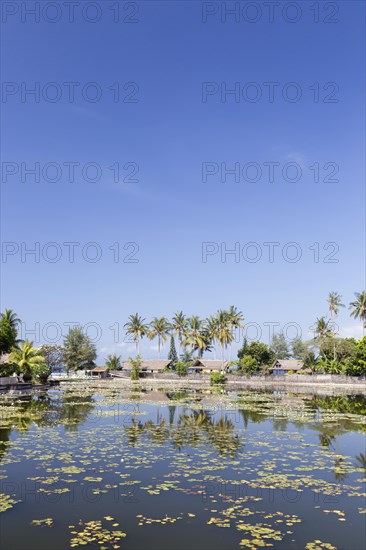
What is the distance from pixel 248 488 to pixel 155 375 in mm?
68726

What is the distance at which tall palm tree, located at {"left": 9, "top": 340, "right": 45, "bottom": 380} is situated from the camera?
160 ft

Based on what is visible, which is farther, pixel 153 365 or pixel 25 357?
pixel 153 365

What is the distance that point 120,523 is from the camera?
8.90 meters

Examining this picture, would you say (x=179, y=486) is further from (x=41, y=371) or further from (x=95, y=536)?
(x=41, y=371)

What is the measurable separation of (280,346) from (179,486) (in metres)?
125

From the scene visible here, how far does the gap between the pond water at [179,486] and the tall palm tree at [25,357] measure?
92.9 ft

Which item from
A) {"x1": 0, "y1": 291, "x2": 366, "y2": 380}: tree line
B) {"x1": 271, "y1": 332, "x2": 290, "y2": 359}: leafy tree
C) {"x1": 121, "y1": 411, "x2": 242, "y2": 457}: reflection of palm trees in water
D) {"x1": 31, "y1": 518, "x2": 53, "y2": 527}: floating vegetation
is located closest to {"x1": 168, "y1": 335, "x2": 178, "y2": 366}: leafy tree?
{"x1": 0, "y1": 291, "x2": 366, "y2": 380}: tree line

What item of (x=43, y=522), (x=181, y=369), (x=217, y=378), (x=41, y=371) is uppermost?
(x=43, y=522)

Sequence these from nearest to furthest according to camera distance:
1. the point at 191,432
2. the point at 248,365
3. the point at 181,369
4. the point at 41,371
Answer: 1. the point at 191,432
2. the point at 41,371
3. the point at 248,365
4. the point at 181,369

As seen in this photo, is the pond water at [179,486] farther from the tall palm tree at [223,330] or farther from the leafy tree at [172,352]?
the leafy tree at [172,352]

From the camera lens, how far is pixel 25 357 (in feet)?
161

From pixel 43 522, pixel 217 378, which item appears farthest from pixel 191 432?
pixel 217 378

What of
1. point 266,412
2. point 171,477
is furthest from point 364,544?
point 266,412

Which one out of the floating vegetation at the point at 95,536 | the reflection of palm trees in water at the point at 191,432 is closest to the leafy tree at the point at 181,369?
the reflection of palm trees in water at the point at 191,432
